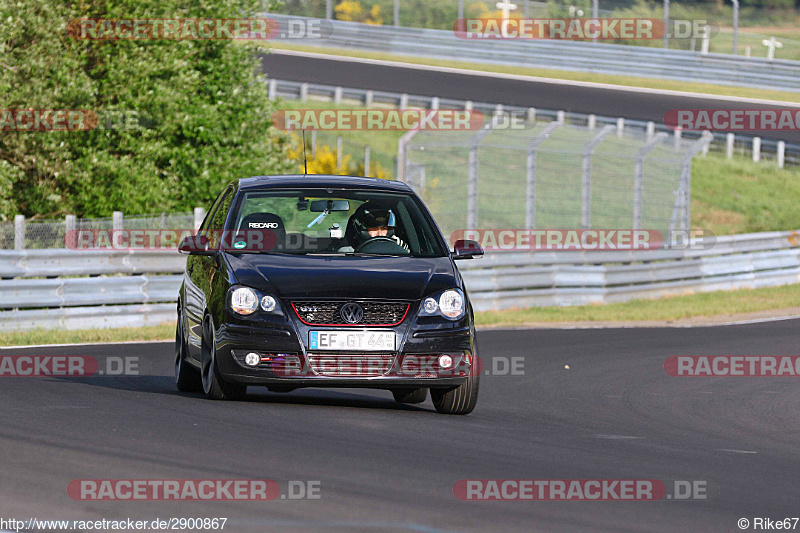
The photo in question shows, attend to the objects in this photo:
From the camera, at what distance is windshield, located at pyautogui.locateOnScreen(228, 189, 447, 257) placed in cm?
1036

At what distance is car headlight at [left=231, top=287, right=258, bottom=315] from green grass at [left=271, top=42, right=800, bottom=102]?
37.2 metres

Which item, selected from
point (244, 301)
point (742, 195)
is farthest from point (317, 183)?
point (742, 195)

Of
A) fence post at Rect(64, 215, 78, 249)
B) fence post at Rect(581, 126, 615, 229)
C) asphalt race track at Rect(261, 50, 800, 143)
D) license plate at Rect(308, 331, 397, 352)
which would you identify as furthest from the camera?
asphalt race track at Rect(261, 50, 800, 143)

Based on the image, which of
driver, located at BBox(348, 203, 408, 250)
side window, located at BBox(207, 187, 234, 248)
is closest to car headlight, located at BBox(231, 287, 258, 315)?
side window, located at BBox(207, 187, 234, 248)

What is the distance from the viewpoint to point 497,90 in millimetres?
45031

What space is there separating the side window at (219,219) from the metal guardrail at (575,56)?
35.9 meters

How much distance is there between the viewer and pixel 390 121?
41.7 meters

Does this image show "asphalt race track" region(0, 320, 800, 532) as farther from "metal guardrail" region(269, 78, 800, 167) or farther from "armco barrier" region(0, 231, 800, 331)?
"metal guardrail" region(269, 78, 800, 167)

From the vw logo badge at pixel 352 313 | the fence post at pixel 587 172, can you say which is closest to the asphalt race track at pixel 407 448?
the vw logo badge at pixel 352 313

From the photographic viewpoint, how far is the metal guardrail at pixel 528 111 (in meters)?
40.6

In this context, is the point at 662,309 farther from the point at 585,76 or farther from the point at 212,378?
the point at 585,76

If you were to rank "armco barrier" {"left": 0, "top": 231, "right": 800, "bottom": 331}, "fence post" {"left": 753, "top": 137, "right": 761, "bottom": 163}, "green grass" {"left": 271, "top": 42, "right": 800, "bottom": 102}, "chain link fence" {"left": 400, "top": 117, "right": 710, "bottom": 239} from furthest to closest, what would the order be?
"green grass" {"left": 271, "top": 42, "right": 800, "bottom": 102} → "fence post" {"left": 753, "top": 137, "right": 761, "bottom": 163} → "chain link fence" {"left": 400, "top": 117, "right": 710, "bottom": 239} → "armco barrier" {"left": 0, "top": 231, "right": 800, "bottom": 331}

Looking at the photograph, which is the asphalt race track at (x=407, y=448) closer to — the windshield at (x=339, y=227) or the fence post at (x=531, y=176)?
the windshield at (x=339, y=227)

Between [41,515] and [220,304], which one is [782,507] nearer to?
[41,515]
